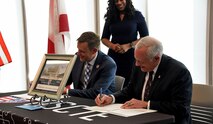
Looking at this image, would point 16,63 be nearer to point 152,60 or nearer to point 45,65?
point 45,65

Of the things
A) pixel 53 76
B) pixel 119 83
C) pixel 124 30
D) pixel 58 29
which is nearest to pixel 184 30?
pixel 124 30

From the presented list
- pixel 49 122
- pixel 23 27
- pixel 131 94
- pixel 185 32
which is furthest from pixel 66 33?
pixel 49 122

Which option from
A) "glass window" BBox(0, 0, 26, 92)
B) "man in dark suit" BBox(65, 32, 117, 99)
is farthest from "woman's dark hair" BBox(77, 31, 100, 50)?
"glass window" BBox(0, 0, 26, 92)

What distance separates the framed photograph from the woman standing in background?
57.5 inches

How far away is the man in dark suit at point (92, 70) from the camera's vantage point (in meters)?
2.95

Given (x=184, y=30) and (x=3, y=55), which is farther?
(x=184, y=30)

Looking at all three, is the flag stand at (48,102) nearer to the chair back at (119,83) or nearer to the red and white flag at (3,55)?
the chair back at (119,83)

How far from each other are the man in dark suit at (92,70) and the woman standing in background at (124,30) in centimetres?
81

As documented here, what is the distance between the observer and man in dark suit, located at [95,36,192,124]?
2227mm

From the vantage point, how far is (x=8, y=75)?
15.9 feet

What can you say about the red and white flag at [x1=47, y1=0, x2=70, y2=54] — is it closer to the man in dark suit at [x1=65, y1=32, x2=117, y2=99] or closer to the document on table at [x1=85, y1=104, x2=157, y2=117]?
the man in dark suit at [x1=65, y1=32, x2=117, y2=99]

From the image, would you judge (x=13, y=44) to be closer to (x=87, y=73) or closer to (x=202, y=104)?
(x=87, y=73)

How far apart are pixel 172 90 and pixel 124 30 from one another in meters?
1.74

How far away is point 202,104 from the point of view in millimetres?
2574
